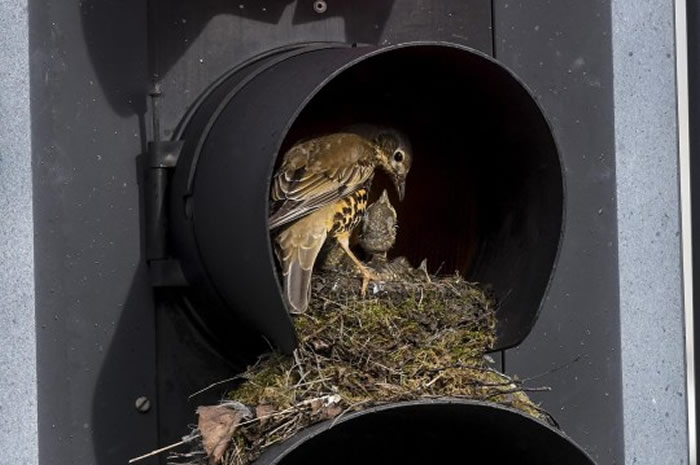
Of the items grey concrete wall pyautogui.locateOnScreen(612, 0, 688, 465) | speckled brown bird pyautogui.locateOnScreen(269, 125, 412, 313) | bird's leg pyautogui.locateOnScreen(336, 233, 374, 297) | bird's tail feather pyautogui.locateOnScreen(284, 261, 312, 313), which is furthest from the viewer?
grey concrete wall pyautogui.locateOnScreen(612, 0, 688, 465)

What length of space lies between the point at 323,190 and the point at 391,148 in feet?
0.93

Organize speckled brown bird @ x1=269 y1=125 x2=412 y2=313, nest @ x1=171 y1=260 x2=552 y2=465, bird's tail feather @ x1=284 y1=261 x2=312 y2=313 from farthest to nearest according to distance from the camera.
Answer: speckled brown bird @ x1=269 y1=125 x2=412 y2=313, bird's tail feather @ x1=284 y1=261 x2=312 y2=313, nest @ x1=171 y1=260 x2=552 y2=465

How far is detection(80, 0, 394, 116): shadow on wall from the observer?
4211 millimetres

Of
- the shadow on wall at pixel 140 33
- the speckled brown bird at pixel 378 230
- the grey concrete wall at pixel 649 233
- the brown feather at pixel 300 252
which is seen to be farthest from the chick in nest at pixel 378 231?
the grey concrete wall at pixel 649 233

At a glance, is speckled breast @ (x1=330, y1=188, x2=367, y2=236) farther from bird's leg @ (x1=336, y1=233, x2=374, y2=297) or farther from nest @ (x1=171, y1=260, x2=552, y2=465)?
nest @ (x1=171, y1=260, x2=552, y2=465)

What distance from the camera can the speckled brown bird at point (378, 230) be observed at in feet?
14.8

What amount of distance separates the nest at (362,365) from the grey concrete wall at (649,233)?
651 mm

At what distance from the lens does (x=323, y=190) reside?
168 inches

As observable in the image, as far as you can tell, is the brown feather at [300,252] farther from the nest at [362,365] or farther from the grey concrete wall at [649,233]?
the grey concrete wall at [649,233]

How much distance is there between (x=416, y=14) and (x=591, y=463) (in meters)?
1.31

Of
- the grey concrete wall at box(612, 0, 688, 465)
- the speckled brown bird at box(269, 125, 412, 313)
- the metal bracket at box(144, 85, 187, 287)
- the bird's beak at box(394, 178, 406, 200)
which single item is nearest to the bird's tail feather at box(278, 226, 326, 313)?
the speckled brown bird at box(269, 125, 412, 313)

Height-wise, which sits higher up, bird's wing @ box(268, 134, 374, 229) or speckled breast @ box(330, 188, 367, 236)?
bird's wing @ box(268, 134, 374, 229)

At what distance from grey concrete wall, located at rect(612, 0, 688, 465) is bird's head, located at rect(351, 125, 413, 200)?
0.66 metres

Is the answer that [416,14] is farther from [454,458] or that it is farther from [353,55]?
[454,458]
